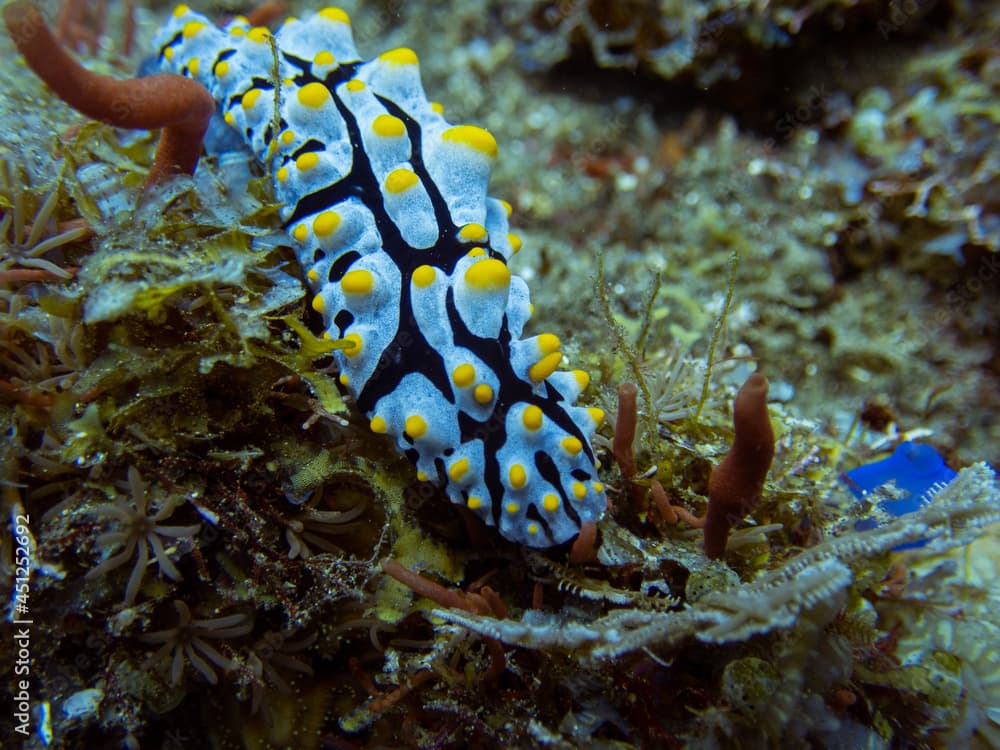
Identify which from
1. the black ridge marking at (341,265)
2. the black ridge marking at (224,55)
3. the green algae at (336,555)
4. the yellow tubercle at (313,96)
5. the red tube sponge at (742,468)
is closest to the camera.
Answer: the red tube sponge at (742,468)

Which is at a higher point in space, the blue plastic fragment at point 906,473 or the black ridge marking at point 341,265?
the black ridge marking at point 341,265

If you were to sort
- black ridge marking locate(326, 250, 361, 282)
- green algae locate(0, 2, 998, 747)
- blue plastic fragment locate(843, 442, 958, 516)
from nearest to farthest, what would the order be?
green algae locate(0, 2, 998, 747) → black ridge marking locate(326, 250, 361, 282) → blue plastic fragment locate(843, 442, 958, 516)

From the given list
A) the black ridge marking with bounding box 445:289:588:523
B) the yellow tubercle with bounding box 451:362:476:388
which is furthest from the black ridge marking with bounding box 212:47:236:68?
the yellow tubercle with bounding box 451:362:476:388

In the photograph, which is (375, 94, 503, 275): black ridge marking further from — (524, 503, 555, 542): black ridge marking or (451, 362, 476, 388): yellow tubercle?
(524, 503, 555, 542): black ridge marking

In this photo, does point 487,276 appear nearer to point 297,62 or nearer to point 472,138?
point 472,138

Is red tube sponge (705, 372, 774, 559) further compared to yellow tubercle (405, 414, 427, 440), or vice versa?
yellow tubercle (405, 414, 427, 440)

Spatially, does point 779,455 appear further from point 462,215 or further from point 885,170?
point 885,170

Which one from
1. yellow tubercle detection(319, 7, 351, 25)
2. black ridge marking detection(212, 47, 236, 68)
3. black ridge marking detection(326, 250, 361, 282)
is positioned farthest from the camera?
yellow tubercle detection(319, 7, 351, 25)

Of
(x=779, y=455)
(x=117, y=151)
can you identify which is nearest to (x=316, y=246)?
(x=117, y=151)

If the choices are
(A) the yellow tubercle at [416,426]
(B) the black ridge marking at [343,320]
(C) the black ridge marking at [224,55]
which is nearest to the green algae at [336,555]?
(B) the black ridge marking at [343,320]

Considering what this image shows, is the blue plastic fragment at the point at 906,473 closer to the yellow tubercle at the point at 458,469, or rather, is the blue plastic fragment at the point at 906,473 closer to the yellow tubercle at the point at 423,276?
the yellow tubercle at the point at 458,469
